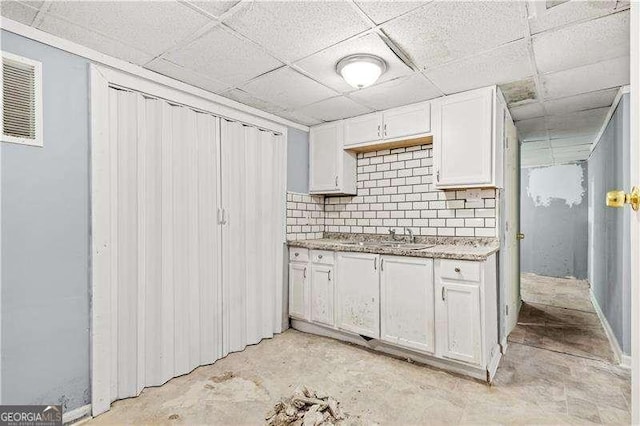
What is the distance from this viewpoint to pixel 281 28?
192 centimetres

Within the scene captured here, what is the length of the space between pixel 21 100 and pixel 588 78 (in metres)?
3.98

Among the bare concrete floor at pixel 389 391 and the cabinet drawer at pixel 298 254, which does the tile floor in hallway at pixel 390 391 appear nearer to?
the bare concrete floor at pixel 389 391

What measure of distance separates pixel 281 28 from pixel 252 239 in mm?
1932

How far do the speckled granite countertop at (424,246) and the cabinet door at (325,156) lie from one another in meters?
0.72

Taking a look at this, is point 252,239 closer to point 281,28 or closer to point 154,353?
point 154,353

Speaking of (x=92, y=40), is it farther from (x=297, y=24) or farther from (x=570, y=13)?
(x=570, y=13)

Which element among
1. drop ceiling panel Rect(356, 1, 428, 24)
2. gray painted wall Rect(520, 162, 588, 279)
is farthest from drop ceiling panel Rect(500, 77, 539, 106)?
gray painted wall Rect(520, 162, 588, 279)

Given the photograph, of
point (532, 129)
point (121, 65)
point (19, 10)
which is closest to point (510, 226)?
point (532, 129)

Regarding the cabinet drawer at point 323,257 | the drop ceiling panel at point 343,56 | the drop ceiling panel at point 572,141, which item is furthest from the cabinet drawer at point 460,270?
the drop ceiling panel at point 572,141

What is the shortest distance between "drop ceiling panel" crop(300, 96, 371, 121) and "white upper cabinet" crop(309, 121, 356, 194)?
180mm

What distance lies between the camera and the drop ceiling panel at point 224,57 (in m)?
2.06

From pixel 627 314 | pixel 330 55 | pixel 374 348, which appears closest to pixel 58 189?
pixel 330 55

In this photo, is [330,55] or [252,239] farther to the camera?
[252,239]

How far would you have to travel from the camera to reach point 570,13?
1.77 metres
